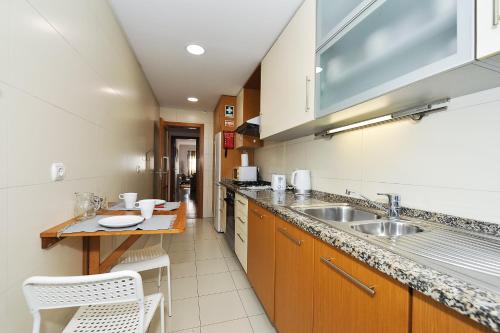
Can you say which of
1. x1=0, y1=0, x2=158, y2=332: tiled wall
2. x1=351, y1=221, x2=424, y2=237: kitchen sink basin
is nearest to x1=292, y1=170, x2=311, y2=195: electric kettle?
x1=351, y1=221, x2=424, y2=237: kitchen sink basin

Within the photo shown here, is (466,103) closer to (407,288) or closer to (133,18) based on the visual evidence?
(407,288)

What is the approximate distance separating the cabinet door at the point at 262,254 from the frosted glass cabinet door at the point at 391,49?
0.84 m

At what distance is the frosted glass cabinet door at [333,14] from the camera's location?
3.65ft

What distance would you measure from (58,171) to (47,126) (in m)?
0.22

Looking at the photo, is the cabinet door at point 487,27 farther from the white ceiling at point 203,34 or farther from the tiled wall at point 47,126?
the tiled wall at point 47,126

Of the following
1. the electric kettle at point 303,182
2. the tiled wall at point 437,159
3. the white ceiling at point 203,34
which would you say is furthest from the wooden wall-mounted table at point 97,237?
the white ceiling at point 203,34

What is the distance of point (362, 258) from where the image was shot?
0.69m

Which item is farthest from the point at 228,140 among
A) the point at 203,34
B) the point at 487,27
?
the point at 487,27

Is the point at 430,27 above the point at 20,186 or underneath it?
above

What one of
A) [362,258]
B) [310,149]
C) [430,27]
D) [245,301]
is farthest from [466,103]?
[245,301]

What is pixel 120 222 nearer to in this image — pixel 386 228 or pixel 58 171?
pixel 58 171

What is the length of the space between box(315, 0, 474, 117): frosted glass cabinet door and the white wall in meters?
3.63

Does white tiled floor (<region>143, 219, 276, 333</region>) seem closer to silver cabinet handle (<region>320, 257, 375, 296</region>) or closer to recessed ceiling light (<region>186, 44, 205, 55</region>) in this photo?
silver cabinet handle (<region>320, 257, 375, 296</region>)

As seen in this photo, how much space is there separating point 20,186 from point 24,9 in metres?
0.69
